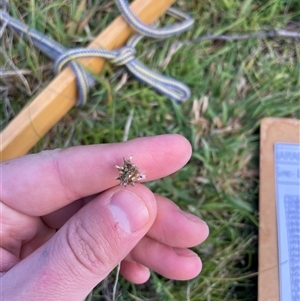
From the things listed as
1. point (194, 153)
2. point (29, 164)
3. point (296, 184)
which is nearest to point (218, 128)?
point (194, 153)

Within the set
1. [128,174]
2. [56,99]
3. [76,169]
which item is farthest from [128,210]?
[56,99]

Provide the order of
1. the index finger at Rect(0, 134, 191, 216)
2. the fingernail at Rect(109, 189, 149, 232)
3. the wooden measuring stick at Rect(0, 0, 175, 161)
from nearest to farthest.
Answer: the fingernail at Rect(109, 189, 149, 232) → the index finger at Rect(0, 134, 191, 216) → the wooden measuring stick at Rect(0, 0, 175, 161)

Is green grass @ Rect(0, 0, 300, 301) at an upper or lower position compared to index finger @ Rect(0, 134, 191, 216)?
lower

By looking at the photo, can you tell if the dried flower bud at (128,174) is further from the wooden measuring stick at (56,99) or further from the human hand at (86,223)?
the wooden measuring stick at (56,99)

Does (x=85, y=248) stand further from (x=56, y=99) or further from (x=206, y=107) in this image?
(x=206, y=107)

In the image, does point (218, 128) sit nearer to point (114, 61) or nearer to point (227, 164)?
point (227, 164)

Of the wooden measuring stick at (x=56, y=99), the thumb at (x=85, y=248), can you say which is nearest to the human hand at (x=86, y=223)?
the thumb at (x=85, y=248)

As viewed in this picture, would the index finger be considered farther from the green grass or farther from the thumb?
the green grass

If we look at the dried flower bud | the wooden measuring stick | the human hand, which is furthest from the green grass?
the dried flower bud
